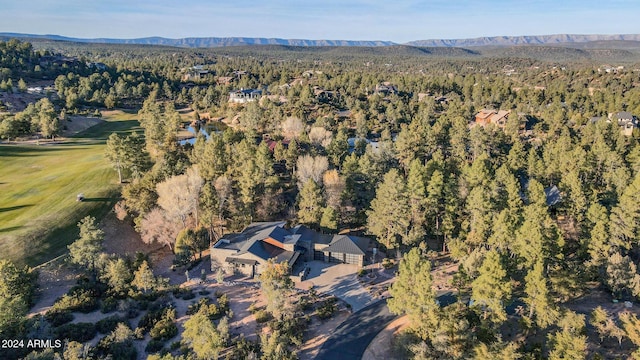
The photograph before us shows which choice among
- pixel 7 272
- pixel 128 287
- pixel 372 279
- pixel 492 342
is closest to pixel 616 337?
pixel 492 342

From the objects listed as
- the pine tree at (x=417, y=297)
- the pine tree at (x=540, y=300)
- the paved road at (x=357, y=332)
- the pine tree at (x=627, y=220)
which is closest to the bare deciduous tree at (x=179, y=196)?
the paved road at (x=357, y=332)

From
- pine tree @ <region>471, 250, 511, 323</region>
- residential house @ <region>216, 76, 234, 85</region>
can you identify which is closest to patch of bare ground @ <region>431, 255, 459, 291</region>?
pine tree @ <region>471, 250, 511, 323</region>

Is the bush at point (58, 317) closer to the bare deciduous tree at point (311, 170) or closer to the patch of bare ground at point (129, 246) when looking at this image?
the patch of bare ground at point (129, 246)

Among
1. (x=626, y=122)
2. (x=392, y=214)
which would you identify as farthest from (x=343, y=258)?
(x=626, y=122)

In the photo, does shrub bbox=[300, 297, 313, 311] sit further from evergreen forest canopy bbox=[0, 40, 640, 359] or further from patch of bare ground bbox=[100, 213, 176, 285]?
patch of bare ground bbox=[100, 213, 176, 285]

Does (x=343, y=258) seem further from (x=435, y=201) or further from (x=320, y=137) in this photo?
(x=320, y=137)

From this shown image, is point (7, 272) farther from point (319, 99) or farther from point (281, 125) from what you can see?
point (319, 99)
